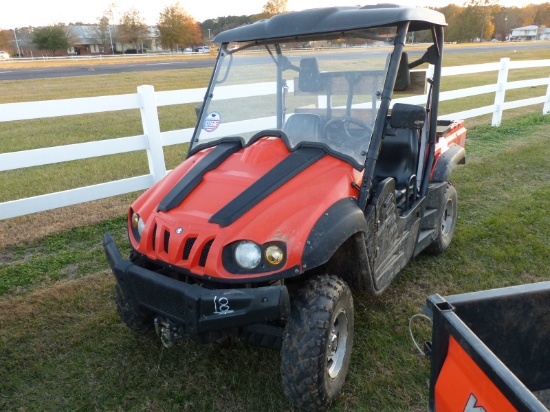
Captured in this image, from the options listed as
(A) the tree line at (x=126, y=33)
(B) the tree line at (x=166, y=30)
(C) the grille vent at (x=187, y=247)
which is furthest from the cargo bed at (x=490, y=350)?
(A) the tree line at (x=126, y=33)

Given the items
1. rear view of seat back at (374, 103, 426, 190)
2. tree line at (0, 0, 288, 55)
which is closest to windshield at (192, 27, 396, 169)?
rear view of seat back at (374, 103, 426, 190)

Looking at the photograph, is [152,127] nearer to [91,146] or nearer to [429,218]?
[91,146]

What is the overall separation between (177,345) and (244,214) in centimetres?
117

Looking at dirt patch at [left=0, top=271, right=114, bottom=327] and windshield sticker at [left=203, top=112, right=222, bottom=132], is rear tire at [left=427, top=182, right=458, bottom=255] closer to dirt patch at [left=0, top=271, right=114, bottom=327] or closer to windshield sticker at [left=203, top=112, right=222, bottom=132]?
windshield sticker at [left=203, top=112, right=222, bottom=132]

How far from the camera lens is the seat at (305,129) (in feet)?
9.68

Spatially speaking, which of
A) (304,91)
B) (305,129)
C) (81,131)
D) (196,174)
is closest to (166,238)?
(196,174)

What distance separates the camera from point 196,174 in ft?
9.07

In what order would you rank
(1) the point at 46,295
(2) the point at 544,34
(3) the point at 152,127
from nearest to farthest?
(1) the point at 46,295, (3) the point at 152,127, (2) the point at 544,34

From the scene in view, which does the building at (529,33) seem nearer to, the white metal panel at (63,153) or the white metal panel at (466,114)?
the white metal panel at (466,114)

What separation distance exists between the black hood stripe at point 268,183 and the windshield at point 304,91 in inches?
4.0

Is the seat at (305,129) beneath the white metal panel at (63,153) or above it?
above

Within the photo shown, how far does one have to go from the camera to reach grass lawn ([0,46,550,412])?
8.66 ft

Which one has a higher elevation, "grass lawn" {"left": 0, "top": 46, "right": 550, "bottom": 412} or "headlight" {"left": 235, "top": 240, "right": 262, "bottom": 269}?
"headlight" {"left": 235, "top": 240, "right": 262, "bottom": 269}

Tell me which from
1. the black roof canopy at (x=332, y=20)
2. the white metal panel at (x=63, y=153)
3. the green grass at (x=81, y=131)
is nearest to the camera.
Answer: the black roof canopy at (x=332, y=20)
